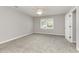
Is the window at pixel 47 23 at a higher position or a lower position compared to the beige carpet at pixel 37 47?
higher

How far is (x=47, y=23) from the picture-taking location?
8.65 meters

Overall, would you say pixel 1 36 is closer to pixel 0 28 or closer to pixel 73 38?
pixel 0 28

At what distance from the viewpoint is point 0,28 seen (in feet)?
12.6

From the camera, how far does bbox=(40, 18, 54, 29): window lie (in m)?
8.40

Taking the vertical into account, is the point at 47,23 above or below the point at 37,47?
above

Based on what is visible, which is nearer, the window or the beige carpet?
the beige carpet

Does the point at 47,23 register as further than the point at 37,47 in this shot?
Yes

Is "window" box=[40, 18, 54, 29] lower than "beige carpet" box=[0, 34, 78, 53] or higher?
higher

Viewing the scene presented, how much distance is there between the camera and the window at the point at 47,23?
8.40 meters

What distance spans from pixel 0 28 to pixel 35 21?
611cm

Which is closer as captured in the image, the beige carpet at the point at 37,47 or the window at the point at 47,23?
the beige carpet at the point at 37,47
